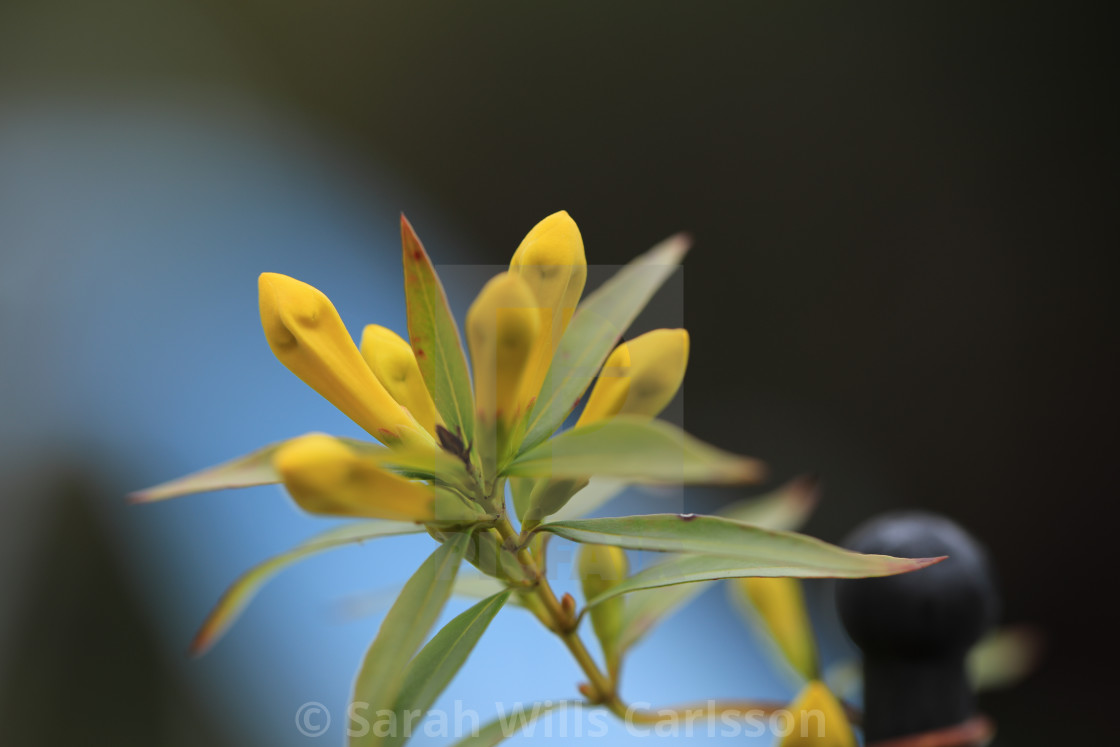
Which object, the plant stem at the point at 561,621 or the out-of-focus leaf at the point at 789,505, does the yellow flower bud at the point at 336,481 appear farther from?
the out-of-focus leaf at the point at 789,505

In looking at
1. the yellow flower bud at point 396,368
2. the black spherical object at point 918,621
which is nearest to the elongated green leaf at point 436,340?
the yellow flower bud at point 396,368

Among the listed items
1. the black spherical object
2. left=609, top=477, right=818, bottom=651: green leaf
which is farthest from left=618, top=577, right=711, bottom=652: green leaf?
the black spherical object

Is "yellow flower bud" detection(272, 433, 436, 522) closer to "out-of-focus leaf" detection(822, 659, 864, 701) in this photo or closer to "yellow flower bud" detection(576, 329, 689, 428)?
"yellow flower bud" detection(576, 329, 689, 428)

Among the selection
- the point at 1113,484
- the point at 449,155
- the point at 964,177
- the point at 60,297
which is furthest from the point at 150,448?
the point at 1113,484

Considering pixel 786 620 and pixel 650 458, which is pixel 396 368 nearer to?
pixel 650 458

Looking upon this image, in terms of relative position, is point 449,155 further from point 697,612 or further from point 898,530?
point 898,530

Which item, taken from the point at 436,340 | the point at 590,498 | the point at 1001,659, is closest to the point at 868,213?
the point at 1001,659
